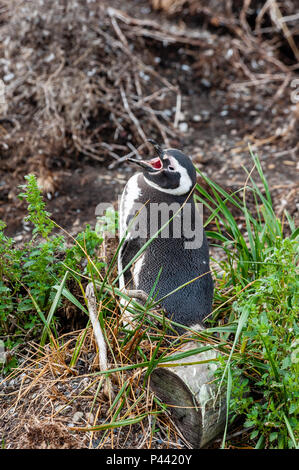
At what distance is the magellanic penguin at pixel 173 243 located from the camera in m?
2.34

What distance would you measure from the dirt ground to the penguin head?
1130 mm

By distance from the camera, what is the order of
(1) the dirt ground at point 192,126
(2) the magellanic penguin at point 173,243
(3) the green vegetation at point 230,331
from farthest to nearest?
(1) the dirt ground at point 192,126
(2) the magellanic penguin at point 173,243
(3) the green vegetation at point 230,331

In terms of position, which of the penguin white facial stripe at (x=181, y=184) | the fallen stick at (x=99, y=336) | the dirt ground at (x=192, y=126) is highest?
the penguin white facial stripe at (x=181, y=184)

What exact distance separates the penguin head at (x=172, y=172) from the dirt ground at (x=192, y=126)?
1.13m

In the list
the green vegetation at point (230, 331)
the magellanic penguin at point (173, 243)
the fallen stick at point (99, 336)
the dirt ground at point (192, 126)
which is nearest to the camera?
the green vegetation at point (230, 331)

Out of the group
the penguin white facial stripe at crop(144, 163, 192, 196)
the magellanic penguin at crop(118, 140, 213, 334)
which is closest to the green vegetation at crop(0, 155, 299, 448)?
the magellanic penguin at crop(118, 140, 213, 334)

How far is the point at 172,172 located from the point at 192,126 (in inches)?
95.6

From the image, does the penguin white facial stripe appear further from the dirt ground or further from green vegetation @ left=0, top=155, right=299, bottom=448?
the dirt ground

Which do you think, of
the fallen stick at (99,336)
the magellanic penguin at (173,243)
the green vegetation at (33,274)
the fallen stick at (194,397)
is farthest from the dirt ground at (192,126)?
the fallen stick at (194,397)

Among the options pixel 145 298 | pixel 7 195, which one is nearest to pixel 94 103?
pixel 7 195

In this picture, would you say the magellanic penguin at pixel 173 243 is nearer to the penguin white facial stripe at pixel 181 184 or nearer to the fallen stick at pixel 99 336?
the penguin white facial stripe at pixel 181 184

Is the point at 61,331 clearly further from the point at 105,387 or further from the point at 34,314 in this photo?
the point at 105,387

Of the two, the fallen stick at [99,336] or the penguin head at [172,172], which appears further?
the penguin head at [172,172]

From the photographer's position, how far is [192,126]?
472cm
